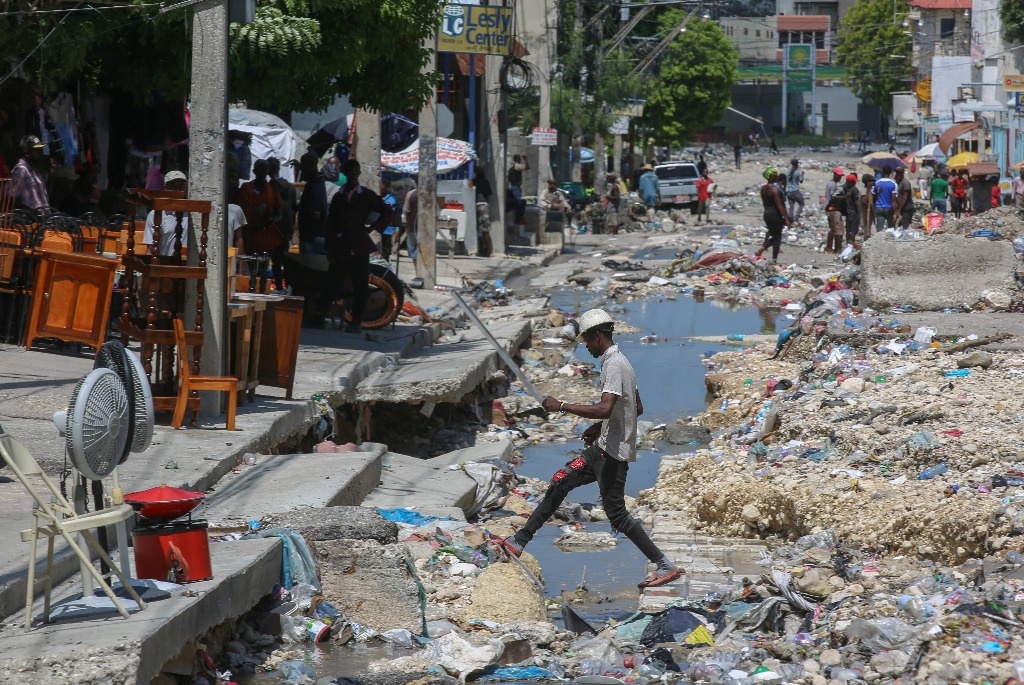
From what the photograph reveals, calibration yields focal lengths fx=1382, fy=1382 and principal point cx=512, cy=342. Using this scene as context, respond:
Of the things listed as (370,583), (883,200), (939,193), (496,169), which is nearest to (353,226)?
(370,583)

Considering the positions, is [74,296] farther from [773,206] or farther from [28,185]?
[773,206]

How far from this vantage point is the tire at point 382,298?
46.1 ft

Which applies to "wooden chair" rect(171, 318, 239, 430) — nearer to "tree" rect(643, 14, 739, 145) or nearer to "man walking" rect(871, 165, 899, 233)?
"man walking" rect(871, 165, 899, 233)

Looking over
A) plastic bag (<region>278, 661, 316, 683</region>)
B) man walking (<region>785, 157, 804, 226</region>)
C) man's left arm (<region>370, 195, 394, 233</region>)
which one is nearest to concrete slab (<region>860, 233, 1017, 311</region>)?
man's left arm (<region>370, 195, 394, 233</region>)

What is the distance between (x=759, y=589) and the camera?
21.1 ft

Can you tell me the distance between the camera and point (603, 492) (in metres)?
7.19

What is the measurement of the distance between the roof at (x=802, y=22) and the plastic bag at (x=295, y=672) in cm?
→ 10307

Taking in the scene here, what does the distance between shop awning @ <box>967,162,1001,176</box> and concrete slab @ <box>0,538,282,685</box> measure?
3265 cm

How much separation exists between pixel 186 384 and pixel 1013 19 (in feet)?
148

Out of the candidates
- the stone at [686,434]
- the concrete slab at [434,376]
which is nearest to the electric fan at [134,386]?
the concrete slab at [434,376]

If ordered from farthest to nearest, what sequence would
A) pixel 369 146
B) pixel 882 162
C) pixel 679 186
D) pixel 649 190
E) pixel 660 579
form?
pixel 882 162, pixel 679 186, pixel 649 190, pixel 369 146, pixel 660 579

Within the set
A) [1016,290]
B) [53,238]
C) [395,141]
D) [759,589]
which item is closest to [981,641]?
[759,589]

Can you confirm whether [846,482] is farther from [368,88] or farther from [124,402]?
[368,88]

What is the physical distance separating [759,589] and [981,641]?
1.28 metres
